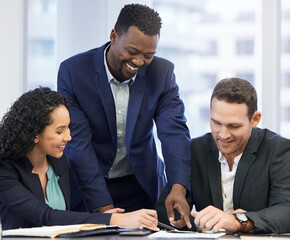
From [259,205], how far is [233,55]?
2.05 m

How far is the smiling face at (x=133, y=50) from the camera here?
2617 mm

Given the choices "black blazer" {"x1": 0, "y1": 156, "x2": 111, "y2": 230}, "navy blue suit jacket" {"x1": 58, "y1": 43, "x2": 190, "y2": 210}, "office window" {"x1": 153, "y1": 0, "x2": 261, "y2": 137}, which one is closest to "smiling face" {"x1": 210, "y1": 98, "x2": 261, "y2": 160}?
"navy blue suit jacket" {"x1": 58, "y1": 43, "x2": 190, "y2": 210}

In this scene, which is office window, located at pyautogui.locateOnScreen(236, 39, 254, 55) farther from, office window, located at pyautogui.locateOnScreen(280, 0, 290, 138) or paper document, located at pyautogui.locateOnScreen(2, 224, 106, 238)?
paper document, located at pyautogui.locateOnScreen(2, 224, 106, 238)

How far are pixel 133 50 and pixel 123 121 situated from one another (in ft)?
1.49

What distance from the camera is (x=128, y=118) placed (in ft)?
9.37

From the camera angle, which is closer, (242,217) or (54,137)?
(242,217)

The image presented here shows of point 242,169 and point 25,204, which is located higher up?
point 242,169

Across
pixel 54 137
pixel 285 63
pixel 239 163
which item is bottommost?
pixel 239 163

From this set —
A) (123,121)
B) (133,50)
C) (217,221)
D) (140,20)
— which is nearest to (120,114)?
(123,121)

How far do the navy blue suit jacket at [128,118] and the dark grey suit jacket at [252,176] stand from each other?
0.10 m

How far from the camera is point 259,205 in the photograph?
103 inches

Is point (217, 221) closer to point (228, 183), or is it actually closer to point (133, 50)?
point (228, 183)

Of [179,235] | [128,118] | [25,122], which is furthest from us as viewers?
[128,118]

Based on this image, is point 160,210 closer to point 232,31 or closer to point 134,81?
point 134,81
